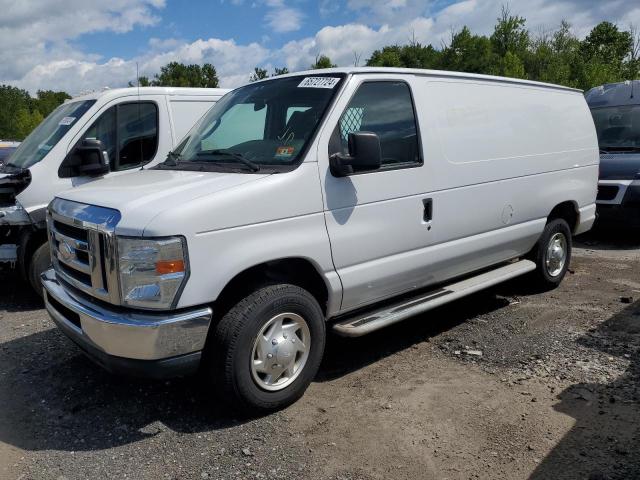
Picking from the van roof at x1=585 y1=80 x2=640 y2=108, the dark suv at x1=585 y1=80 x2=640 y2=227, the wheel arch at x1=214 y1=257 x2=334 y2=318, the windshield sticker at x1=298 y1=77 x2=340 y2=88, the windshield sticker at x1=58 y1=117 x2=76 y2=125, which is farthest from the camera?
the van roof at x1=585 y1=80 x2=640 y2=108

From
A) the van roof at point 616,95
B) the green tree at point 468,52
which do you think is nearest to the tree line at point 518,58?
the green tree at point 468,52

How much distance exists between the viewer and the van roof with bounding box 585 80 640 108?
964 centimetres

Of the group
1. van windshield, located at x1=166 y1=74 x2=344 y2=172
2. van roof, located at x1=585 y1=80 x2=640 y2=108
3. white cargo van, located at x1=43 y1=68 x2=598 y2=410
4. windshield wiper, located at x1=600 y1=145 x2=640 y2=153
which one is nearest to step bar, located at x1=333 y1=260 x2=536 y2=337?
white cargo van, located at x1=43 y1=68 x2=598 y2=410

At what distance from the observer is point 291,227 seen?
3.58 meters

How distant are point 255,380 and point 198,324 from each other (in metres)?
0.57

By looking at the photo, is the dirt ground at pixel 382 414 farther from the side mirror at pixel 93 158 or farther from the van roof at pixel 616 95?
the van roof at pixel 616 95

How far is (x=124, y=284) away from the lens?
312cm

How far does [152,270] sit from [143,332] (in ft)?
1.13

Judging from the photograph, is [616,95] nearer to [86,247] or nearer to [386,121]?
[386,121]

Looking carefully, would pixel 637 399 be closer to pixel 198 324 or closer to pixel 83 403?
pixel 198 324

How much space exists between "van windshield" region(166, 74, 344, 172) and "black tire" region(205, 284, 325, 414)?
2.81 ft

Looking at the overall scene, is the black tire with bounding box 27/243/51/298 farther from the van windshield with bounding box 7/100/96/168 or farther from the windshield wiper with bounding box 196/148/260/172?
the windshield wiper with bounding box 196/148/260/172

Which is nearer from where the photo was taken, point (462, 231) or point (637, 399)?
point (637, 399)

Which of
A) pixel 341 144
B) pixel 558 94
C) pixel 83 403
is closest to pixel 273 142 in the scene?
pixel 341 144
